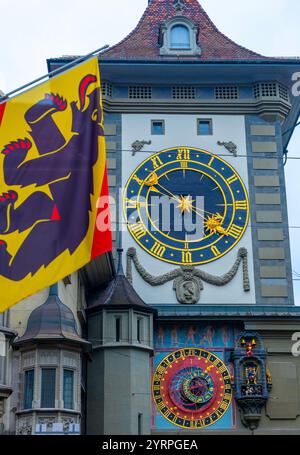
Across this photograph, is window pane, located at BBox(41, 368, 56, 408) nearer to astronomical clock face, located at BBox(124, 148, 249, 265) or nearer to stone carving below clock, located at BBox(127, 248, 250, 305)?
stone carving below clock, located at BBox(127, 248, 250, 305)

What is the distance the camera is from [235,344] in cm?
3262

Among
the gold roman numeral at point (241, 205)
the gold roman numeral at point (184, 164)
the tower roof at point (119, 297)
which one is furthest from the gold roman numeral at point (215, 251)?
the tower roof at point (119, 297)

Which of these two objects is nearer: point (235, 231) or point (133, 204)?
point (235, 231)

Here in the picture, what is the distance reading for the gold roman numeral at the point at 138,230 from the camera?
1351 inches

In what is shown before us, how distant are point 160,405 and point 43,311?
9360 mm

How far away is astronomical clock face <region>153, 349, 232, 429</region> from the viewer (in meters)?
31.8

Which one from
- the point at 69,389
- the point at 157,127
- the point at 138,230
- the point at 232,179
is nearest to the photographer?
Result: the point at 69,389

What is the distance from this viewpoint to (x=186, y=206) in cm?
3459

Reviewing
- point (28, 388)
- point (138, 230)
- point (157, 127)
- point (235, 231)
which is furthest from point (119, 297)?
point (28, 388)

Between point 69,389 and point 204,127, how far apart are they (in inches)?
580

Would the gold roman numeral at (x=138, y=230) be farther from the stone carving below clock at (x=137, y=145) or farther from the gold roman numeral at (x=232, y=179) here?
the gold roman numeral at (x=232, y=179)

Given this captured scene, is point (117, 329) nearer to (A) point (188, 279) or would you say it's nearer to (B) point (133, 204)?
(A) point (188, 279)

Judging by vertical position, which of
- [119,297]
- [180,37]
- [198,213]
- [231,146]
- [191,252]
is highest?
[180,37]

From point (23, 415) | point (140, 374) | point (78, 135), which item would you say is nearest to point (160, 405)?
point (140, 374)
